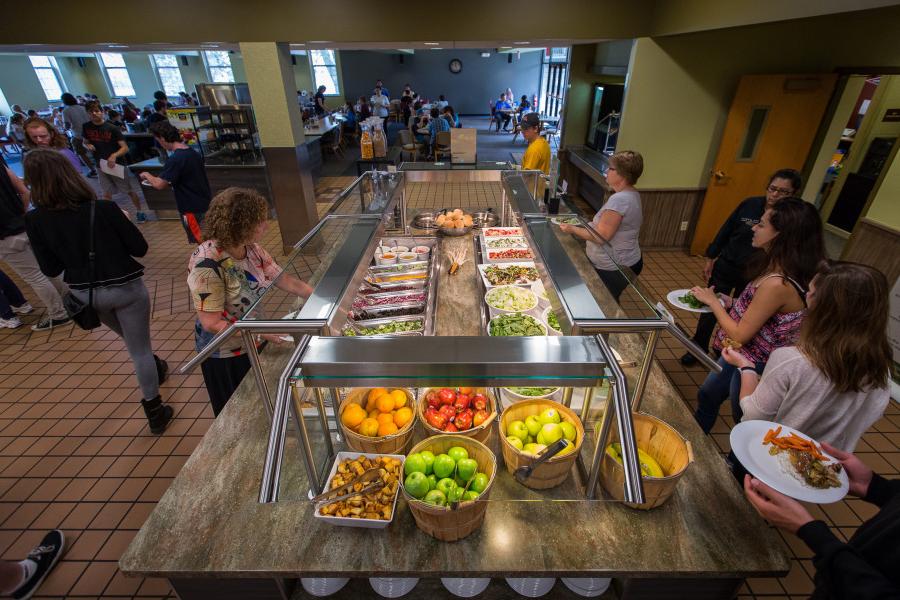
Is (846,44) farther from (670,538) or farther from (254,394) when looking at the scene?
(254,394)

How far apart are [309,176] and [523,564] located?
6309mm

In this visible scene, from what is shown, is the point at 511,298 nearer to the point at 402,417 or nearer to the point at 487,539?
the point at 402,417

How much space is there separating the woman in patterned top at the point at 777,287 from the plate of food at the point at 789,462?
31.8 inches

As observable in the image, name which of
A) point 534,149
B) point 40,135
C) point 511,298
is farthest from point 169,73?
point 511,298

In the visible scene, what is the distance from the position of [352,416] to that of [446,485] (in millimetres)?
511

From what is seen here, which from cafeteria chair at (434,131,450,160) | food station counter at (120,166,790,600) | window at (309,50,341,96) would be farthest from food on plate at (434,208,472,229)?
window at (309,50,341,96)

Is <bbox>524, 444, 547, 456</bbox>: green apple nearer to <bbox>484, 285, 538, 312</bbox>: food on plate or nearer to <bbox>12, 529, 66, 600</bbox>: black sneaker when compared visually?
<bbox>484, 285, 538, 312</bbox>: food on plate

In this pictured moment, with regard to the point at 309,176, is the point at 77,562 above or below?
below

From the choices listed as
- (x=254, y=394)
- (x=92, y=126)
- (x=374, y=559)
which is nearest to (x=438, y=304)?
(x=254, y=394)

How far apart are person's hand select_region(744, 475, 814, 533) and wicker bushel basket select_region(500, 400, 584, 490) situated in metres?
0.62

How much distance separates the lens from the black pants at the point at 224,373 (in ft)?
8.54

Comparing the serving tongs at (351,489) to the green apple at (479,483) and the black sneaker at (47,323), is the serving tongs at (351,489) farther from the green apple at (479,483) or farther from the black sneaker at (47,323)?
the black sneaker at (47,323)

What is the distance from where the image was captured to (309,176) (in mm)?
6484

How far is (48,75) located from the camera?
17391mm
